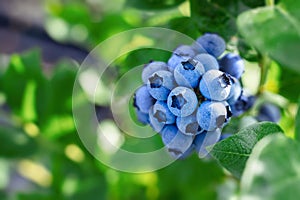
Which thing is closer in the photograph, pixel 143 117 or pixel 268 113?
pixel 143 117

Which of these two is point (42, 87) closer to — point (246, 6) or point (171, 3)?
point (171, 3)

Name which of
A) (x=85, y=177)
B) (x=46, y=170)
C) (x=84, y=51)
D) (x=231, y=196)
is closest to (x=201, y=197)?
(x=231, y=196)

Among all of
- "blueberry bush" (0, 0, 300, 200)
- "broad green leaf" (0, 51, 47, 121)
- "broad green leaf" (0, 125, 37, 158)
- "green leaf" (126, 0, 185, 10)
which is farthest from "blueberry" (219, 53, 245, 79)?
"broad green leaf" (0, 125, 37, 158)

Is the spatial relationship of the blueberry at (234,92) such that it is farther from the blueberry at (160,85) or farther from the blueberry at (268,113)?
the blueberry at (268,113)

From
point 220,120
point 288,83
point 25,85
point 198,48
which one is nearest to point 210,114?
point 220,120

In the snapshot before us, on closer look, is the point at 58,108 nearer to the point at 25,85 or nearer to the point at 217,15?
the point at 25,85

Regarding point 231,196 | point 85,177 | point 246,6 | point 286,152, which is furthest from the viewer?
point 85,177

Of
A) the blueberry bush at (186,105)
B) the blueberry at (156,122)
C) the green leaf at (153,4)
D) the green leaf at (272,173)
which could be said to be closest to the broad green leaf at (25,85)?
the blueberry bush at (186,105)
